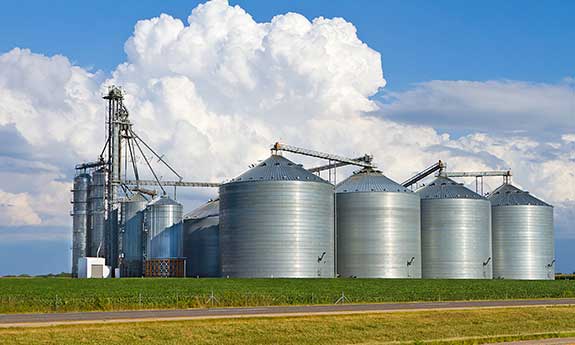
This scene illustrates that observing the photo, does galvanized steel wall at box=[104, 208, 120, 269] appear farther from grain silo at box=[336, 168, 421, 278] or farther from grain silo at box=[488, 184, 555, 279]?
grain silo at box=[488, 184, 555, 279]

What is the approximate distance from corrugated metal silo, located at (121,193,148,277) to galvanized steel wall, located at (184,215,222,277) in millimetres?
9510

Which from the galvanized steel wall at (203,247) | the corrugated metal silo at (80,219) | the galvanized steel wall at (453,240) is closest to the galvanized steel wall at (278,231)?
the galvanized steel wall at (203,247)

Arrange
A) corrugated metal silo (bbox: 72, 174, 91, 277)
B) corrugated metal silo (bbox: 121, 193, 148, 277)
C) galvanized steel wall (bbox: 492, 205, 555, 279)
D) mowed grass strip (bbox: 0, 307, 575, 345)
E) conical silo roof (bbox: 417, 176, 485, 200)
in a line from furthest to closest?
corrugated metal silo (bbox: 72, 174, 91, 277) < galvanized steel wall (bbox: 492, 205, 555, 279) < corrugated metal silo (bbox: 121, 193, 148, 277) < conical silo roof (bbox: 417, 176, 485, 200) < mowed grass strip (bbox: 0, 307, 575, 345)

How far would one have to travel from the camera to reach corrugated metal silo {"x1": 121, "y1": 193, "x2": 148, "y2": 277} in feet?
579

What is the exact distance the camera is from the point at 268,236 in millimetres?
150125

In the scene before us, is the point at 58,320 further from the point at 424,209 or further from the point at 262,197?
the point at 424,209

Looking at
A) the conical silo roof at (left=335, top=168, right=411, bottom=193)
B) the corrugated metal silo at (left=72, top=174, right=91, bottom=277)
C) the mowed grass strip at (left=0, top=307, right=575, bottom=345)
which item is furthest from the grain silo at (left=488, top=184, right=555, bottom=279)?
the mowed grass strip at (left=0, top=307, right=575, bottom=345)

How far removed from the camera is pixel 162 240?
173 metres

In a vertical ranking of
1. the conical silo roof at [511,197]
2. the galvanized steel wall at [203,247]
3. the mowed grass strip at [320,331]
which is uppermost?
the conical silo roof at [511,197]

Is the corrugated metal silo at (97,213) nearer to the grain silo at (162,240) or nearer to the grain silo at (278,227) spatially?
the grain silo at (162,240)

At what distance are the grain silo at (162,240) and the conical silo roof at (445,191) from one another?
48.3 m

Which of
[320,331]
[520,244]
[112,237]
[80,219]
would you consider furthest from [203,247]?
[320,331]

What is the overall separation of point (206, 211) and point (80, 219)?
1048 inches

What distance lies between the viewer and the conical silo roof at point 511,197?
182625 mm
